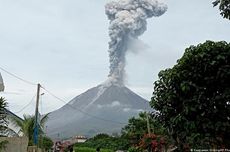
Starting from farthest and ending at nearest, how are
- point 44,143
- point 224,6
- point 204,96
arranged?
point 44,143 → point 204,96 → point 224,6

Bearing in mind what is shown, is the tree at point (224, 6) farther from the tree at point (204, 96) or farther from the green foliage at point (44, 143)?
the green foliage at point (44, 143)

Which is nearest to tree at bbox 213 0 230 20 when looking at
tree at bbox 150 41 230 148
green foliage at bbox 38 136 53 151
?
tree at bbox 150 41 230 148

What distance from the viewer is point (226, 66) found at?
12.5m

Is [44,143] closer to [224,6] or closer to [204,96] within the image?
[204,96]

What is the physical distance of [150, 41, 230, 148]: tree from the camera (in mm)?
12749

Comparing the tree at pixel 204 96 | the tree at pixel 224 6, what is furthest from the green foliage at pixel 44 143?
the tree at pixel 224 6

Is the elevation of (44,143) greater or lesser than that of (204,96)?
greater

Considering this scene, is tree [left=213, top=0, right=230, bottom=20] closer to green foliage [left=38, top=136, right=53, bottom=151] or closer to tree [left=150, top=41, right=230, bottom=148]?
tree [left=150, top=41, right=230, bottom=148]

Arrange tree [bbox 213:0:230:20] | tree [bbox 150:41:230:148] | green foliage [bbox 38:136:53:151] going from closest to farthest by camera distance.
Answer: tree [bbox 213:0:230:20]
tree [bbox 150:41:230:148]
green foliage [bbox 38:136:53:151]

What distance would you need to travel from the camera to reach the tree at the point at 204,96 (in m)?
12.7

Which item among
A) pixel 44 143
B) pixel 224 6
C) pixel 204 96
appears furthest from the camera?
pixel 44 143

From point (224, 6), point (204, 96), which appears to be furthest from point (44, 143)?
point (224, 6)

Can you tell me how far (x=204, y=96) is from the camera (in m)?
13.0

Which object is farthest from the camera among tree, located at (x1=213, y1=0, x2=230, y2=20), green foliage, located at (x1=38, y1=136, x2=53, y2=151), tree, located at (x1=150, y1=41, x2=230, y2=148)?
green foliage, located at (x1=38, y1=136, x2=53, y2=151)
